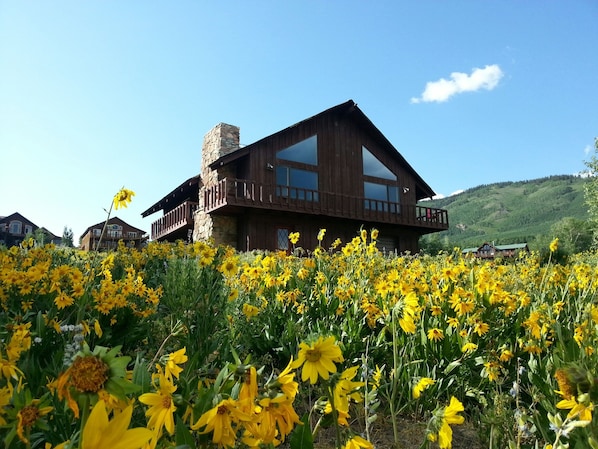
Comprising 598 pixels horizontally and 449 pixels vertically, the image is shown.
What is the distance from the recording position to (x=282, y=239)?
55.0ft

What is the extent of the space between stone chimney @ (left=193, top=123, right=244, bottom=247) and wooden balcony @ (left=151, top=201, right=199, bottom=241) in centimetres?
65

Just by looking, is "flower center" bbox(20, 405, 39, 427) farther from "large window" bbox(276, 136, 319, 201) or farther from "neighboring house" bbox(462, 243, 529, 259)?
"large window" bbox(276, 136, 319, 201)

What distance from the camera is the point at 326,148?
742 inches

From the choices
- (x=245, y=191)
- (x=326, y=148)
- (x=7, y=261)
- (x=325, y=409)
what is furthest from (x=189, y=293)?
(x=326, y=148)

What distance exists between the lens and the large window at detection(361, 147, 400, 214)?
19438 mm

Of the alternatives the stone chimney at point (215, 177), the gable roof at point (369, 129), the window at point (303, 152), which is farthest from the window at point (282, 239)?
the gable roof at point (369, 129)

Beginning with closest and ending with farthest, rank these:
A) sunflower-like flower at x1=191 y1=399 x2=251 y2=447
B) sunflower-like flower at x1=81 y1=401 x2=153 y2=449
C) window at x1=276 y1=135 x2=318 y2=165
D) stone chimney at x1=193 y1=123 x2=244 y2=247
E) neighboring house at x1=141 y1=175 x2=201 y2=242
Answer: sunflower-like flower at x1=81 y1=401 x2=153 y2=449
sunflower-like flower at x1=191 y1=399 x2=251 y2=447
stone chimney at x1=193 y1=123 x2=244 y2=247
window at x1=276 y1=135 x2=318 y2=165
neighboring house at x1=141 y1=175 x2=201 y2=242

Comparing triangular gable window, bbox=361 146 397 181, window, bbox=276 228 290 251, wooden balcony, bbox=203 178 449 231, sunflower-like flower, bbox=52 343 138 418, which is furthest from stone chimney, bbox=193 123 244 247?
sunflower-like flower, bbox=52 343 138 418

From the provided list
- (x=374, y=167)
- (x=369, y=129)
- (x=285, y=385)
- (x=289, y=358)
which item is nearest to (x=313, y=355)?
(x=285, y=385)

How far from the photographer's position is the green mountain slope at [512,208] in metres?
120

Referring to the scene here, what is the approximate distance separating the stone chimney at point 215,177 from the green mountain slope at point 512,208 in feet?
321

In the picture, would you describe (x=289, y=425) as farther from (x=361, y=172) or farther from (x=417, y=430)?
(x=361, y=172)

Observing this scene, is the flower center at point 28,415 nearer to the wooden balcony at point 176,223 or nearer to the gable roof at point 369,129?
the gable roof at point 369,129

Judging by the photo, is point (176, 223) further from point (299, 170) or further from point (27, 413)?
point (27, 413)
